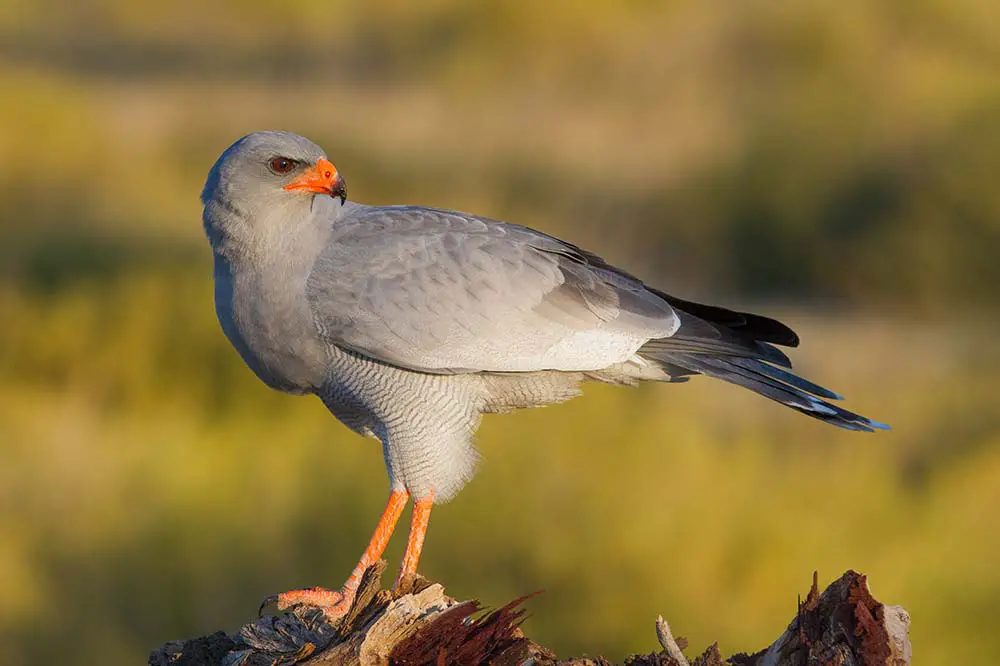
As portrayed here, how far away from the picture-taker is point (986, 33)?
46.7ft

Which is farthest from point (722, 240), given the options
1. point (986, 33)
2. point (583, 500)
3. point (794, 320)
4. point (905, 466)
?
point (583, 500)

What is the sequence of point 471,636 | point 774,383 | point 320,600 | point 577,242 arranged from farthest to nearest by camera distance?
point 577,242 → point 774,383 → point 320,600 → point 471,636

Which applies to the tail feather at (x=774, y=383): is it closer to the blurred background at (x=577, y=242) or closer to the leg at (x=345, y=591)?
the blurred background at (x=577, y=242)

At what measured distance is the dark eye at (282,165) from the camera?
4.51m

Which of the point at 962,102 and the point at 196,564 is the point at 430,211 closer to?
the point at 196,564

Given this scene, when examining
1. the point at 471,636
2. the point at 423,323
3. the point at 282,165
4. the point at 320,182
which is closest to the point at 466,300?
the point at 423,323

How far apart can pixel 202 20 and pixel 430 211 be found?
11.3 m

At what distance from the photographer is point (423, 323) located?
15.0ft

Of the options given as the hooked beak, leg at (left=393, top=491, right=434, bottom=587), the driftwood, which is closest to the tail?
the driftwood

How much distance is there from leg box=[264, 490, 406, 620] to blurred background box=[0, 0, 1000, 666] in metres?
0.37

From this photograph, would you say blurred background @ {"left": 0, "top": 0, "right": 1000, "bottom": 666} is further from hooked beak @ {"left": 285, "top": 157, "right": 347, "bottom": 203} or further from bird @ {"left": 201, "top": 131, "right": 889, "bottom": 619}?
hooked beak @ {"left": 285, "top": 157, "right": 347, "bottom": 203}

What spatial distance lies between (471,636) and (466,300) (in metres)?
1.27

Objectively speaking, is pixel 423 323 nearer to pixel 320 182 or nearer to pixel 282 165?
pixel 320 182

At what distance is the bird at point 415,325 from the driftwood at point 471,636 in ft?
1.43
